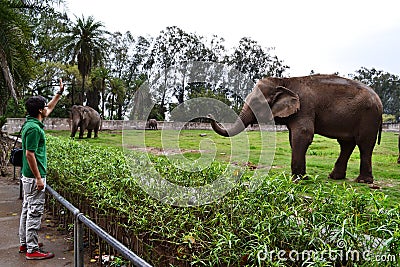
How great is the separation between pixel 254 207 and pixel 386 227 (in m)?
0.91

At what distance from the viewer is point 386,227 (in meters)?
2.15

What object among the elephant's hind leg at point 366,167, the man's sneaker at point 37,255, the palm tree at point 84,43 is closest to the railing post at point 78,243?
the man's sneaker at point 37,255

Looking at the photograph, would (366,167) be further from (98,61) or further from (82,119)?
(98,61)

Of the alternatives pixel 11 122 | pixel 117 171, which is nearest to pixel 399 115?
pixel 11 122

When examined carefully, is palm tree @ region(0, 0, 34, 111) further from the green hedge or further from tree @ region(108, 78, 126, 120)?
tree @ region(108, 78, 126, 120)

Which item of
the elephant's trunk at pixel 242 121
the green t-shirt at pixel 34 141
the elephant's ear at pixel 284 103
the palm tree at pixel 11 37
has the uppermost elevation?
the palm tree at pixel 11 37

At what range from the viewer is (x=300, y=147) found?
22.1 ft

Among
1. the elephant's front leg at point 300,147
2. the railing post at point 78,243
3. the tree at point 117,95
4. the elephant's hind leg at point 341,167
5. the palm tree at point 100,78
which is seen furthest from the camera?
the tree at point 117,95

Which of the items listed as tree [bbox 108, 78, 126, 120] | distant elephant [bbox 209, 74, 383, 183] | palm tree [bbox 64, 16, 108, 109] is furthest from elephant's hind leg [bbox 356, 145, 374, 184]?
tree [bbox 108, 78, 126, 120]

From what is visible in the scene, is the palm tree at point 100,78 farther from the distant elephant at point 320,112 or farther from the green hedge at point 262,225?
the green hedge at point 262,225

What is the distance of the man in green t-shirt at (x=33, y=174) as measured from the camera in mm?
3770

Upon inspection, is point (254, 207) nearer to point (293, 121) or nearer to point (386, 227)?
point (386, 227)

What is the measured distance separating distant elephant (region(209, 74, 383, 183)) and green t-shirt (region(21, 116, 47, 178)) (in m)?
3.50

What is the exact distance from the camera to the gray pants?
391 cm
